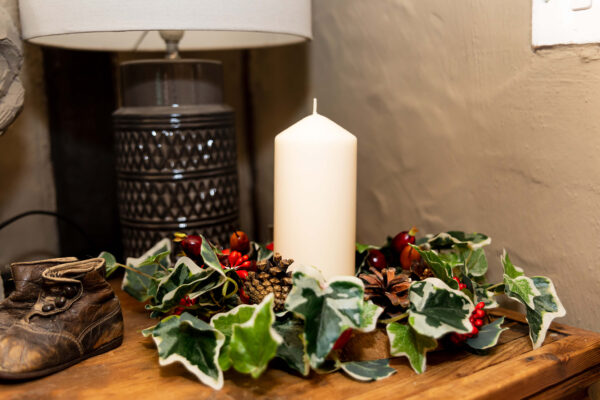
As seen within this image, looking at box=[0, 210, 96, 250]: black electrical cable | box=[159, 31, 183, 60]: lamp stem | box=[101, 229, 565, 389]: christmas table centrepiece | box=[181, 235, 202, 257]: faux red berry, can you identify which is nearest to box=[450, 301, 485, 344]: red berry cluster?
box=[101, 229, 565, 389]: christmas table centrepiece

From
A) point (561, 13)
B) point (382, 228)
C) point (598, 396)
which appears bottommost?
point (598, 396)

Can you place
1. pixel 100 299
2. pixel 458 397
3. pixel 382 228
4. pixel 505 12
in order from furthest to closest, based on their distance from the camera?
pixel 382 228 → pixel 505 12 → pixel 100 299 → pixel 458 397

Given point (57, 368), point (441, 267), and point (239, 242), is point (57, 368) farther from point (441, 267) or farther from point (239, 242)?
point (441, 267)

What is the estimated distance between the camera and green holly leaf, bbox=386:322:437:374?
58 cm

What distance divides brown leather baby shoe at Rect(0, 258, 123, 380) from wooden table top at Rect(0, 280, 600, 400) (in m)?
0.02

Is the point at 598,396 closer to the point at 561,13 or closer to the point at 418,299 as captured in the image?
the point at 418,299

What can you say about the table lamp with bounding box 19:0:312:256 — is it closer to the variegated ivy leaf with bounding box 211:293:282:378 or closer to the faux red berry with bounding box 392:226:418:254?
the faux red berry with bounding box 392:226:418:254

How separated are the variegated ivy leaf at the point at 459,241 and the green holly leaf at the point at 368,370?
24cm

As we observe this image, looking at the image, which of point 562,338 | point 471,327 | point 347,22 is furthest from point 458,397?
point 347,22

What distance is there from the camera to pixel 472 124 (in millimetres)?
823

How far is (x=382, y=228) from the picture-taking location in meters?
1.01

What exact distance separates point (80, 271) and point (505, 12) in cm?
63

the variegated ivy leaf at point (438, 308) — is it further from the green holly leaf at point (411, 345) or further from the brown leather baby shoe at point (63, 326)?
the brown leather baby shoe at point (63, 326)

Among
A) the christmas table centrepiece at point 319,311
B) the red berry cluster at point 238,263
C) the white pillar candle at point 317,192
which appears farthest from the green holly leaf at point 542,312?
the red berry cluster at point 238,263
